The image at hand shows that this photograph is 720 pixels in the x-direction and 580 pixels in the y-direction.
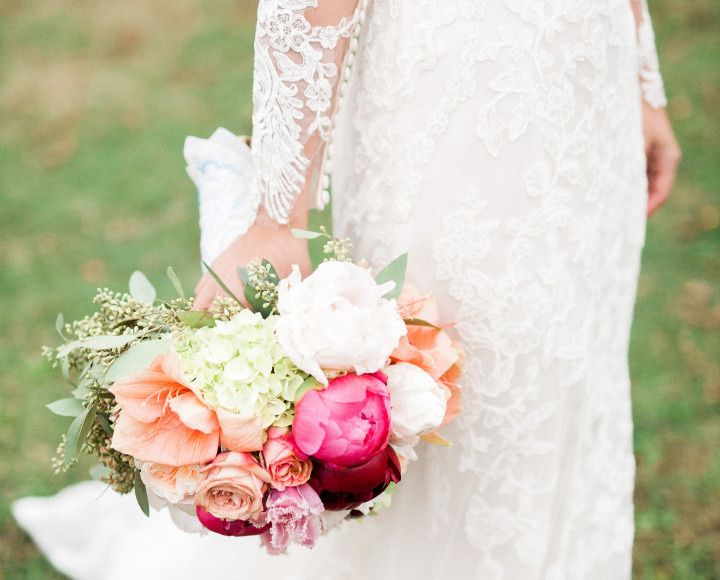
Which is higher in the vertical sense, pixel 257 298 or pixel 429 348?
pixel 257 298

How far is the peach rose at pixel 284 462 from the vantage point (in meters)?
1.36

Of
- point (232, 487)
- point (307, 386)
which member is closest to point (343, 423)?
point (307, 386)

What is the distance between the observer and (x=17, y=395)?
3.46 metres

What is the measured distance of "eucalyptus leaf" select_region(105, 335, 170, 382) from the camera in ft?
4.76

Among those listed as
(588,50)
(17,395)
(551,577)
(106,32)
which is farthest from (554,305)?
(106,32)

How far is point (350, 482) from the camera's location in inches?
53.6

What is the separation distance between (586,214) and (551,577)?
2.68 ft

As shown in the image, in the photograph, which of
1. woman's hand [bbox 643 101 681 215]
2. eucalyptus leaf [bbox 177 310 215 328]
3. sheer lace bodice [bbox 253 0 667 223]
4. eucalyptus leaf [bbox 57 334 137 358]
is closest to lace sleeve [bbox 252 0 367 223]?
sheer lace bodice [bbox 253 0 667 223]

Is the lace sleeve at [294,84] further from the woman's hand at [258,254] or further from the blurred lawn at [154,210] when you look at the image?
the blurred lawn at [154,210]

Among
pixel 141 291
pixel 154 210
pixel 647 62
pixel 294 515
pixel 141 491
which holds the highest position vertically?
pixel 647 62

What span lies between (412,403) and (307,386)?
0.19 m

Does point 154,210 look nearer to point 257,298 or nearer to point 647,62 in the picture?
point 647,62

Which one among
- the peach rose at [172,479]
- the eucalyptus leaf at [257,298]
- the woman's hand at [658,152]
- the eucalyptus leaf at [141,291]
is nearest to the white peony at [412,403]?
the eucalyptus leaf at [257,298]

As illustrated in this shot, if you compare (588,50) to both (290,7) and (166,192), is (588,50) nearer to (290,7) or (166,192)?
(290,7)
